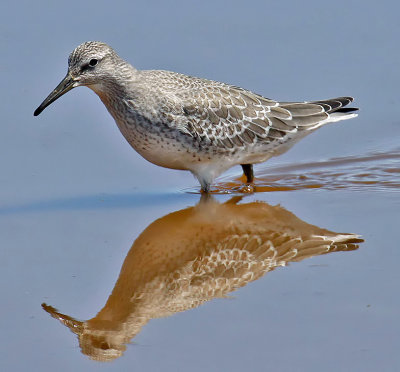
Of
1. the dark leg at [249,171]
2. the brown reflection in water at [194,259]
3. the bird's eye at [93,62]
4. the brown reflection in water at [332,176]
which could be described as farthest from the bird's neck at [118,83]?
the dark leg at [249,171]

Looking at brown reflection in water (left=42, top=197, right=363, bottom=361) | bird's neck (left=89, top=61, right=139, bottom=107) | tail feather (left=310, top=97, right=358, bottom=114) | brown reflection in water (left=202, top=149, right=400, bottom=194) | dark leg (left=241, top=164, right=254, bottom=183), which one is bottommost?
brown reflection in water (left=42, top=197, right=363, bottom=361)

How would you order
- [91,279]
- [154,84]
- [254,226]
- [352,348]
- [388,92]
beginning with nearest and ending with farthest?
[352,348]
[91,279]
[254,226]
[154,84]
[388,92]

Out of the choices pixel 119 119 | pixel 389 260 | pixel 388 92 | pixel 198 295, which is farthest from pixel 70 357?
pixel 388 92

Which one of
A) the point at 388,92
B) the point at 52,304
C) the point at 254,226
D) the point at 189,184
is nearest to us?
the point at 52,304

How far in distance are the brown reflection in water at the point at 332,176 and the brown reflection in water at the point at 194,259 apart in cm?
68

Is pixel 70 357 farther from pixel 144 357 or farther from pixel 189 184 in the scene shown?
pixel 189 184

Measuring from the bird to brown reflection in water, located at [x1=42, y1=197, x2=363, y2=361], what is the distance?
66cm

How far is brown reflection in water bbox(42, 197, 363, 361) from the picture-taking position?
780 centimetres

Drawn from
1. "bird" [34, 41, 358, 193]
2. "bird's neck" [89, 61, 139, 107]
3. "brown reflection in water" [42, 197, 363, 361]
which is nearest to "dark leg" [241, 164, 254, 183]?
"bird" [34, 41, 358, 193]

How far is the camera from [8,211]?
10.3m

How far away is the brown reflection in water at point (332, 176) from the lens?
11086 millimetres

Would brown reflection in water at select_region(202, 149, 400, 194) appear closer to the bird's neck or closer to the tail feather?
the tail feather

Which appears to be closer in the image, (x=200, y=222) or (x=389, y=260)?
(x=389, y=260)

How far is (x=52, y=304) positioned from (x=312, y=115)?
4.81 m
